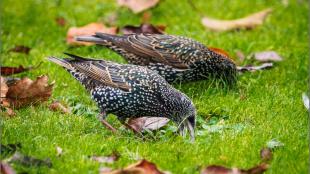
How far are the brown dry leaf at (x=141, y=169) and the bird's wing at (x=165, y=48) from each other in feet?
9.07

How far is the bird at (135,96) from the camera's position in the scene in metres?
6.20

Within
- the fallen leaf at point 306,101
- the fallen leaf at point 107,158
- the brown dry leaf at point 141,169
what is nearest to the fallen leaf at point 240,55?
the fallen leaf at point 306,101

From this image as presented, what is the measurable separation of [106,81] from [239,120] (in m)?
1.27

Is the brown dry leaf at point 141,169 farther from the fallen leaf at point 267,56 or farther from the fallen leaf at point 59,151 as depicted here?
the fallen leaf at point 267,56

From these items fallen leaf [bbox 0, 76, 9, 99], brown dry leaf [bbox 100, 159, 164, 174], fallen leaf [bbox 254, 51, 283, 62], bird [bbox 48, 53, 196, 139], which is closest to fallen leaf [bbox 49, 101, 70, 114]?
bird [bbox 48, 53, 196, 139]

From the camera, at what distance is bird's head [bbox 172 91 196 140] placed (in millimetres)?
6051

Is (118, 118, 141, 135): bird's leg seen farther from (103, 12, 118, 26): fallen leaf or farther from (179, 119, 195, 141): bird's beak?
(103, 12, 118, 26): fallen leaf

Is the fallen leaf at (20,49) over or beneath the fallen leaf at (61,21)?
beneath

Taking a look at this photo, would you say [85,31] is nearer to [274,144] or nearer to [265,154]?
[274,144]

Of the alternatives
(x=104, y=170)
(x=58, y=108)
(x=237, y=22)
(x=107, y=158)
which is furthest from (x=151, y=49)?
(x=104, y=170)

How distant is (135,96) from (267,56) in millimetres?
2447

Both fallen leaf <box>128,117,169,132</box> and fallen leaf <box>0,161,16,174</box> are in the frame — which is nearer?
fallen leaf <box>0,161,16,174</box>

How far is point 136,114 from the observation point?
643 cm

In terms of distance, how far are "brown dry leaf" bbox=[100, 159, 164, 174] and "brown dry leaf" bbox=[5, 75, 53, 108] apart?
6.08 ft
